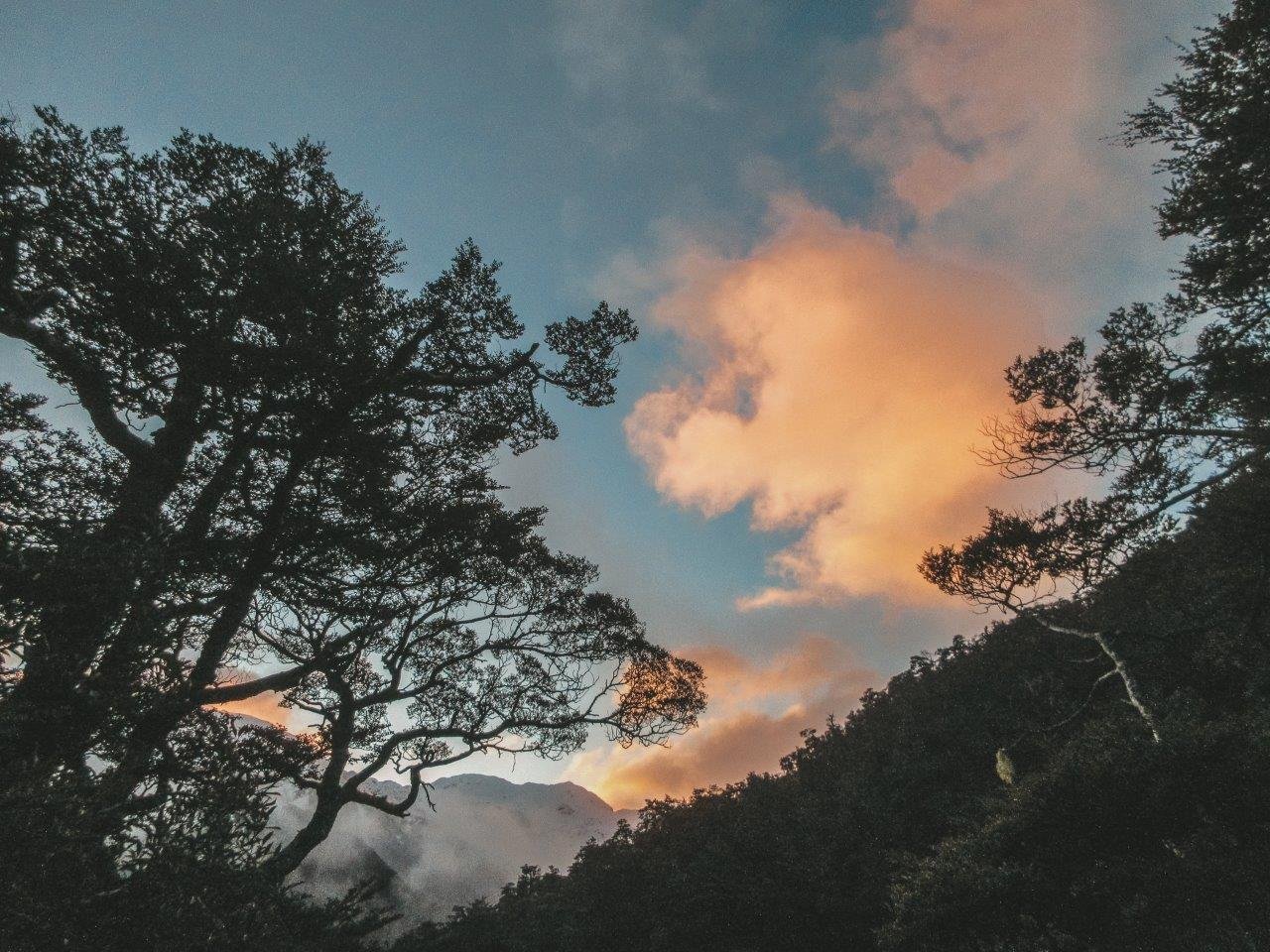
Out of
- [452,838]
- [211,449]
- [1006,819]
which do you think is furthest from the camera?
[452,838]

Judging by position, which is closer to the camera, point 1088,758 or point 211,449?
point 211,449

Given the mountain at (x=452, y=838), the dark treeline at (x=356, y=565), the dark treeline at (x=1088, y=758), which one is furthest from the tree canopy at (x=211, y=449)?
the mountain at (x=452, y=838)

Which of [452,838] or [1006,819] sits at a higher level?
[452,838]

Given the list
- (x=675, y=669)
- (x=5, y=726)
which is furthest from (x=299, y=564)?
(x=675, y=669)

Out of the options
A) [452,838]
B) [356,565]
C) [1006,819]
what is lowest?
[1006,819]

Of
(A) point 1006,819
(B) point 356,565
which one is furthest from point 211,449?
(A) point 1006,819

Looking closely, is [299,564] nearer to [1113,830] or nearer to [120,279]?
[120,279]

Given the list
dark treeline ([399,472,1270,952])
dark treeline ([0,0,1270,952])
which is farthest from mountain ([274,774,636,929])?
Result: dark treeline ([0,0,1270,952])

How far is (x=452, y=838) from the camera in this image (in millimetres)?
109250

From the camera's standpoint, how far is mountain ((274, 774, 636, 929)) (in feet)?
245

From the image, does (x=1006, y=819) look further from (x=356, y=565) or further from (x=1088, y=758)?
(x=356, y=565)

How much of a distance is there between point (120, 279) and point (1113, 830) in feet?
69.2

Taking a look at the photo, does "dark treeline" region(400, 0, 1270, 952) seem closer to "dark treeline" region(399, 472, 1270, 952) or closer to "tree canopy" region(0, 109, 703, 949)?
"dark treeline" region(399, 472, 1270, 952)

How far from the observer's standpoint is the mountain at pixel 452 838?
74688 mm
